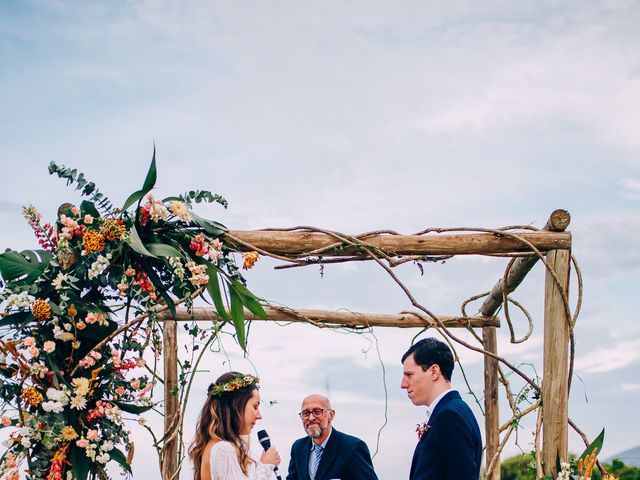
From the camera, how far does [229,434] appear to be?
575cm

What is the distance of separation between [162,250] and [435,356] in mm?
1596

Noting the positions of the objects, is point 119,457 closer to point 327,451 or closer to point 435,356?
point 435,356

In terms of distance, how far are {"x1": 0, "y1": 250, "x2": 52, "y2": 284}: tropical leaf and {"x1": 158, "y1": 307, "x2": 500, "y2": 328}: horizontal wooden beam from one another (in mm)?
2002

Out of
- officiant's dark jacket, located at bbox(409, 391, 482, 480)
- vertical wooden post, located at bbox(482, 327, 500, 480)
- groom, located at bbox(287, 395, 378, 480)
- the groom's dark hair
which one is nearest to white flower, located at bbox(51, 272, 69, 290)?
the groom's dark hair

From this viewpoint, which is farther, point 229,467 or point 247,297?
point 229,467

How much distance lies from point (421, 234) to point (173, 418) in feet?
9.21

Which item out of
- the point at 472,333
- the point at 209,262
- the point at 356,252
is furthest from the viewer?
the point at 472,333

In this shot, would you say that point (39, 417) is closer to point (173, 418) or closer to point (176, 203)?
point (176, 203)

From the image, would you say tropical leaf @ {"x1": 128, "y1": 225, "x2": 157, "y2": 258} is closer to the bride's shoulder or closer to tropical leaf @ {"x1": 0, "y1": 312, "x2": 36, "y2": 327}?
tropical leaf @ {"x1": 0, "y1": 312, "x2": 36, "y2": 327}

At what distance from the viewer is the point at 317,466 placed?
6.48 m

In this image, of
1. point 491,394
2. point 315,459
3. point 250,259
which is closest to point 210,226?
point 250,259

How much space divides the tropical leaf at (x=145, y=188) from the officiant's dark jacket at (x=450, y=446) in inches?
76.1

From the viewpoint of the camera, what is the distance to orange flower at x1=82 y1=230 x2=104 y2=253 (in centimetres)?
433

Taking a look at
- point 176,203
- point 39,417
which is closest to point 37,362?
point 39,417
